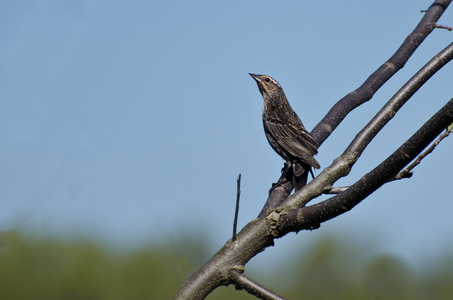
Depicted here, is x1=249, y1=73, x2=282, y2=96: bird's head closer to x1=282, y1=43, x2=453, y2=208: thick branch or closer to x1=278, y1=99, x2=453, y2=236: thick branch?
x1=282, y1=43, x2=453, y2=208: thick branch

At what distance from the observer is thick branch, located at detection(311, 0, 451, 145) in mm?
5348

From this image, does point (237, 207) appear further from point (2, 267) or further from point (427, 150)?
point (2, 267)

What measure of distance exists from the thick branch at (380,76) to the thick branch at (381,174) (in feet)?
8.92

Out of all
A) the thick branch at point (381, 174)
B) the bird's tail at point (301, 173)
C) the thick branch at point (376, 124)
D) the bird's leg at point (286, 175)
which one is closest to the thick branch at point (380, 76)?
the bird's leg at point (286, 175)

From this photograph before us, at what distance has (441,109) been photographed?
2.46 meters

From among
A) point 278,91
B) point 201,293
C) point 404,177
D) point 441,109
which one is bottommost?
point 201,293

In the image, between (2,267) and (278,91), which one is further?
(278,91)

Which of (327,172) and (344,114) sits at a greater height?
(344,114)

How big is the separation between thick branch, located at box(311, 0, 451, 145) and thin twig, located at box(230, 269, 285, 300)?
284 cm

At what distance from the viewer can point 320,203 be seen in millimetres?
2775

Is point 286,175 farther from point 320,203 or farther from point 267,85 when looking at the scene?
point 320,203

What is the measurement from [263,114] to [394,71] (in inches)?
138

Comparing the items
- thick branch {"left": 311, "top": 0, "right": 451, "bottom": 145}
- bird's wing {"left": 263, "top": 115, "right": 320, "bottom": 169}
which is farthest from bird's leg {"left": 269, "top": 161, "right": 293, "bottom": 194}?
thick branch {"left": 311, "top": 0, "right": 451, "bottom": 145}

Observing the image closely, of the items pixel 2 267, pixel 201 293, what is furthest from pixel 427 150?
pixel 2 267
